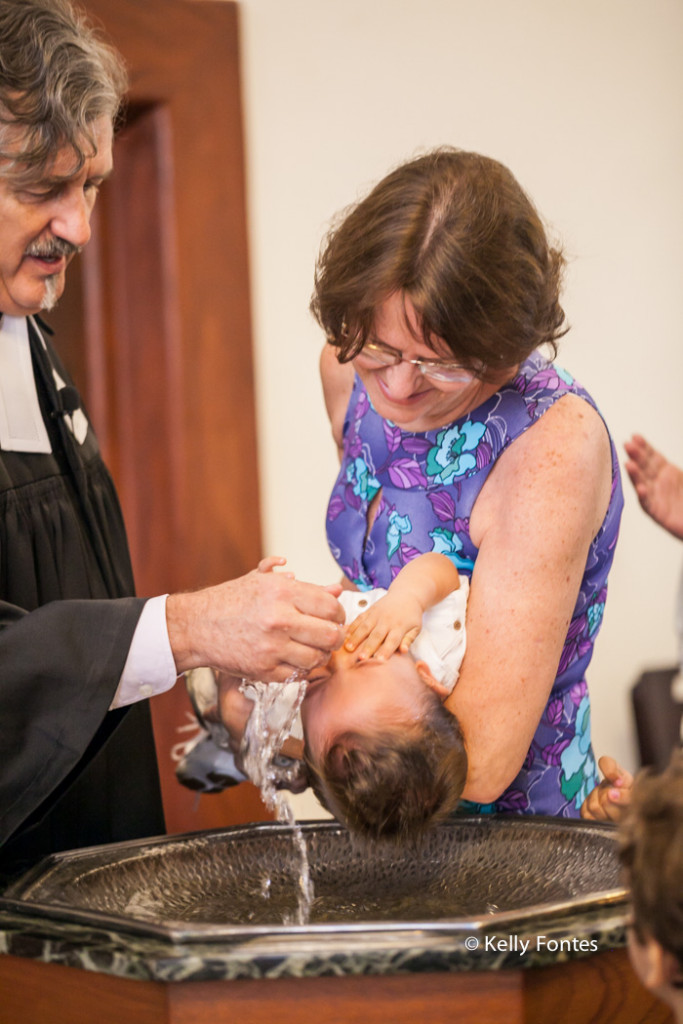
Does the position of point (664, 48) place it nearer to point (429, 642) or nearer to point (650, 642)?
point (650, 642)

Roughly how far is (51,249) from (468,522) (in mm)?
796

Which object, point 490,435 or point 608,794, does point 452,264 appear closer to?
point 490,435

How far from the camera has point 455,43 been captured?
3.18 m

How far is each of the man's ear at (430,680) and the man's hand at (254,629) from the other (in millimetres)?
123

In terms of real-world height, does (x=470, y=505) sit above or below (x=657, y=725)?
above

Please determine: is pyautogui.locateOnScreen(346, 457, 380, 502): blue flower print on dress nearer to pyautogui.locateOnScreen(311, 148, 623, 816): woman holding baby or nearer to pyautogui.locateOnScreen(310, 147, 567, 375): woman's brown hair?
pyautogui.locateOnScreen(311, 148, 623, 816): woman holding baby

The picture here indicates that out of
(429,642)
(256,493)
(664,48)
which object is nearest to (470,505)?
(429,642)

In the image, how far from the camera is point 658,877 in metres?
0.97

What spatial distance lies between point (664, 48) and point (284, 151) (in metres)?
1.22

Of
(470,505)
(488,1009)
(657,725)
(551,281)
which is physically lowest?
(657,725)

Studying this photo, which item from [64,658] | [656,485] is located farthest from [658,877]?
[656,485]

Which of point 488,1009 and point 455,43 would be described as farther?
point 455,43

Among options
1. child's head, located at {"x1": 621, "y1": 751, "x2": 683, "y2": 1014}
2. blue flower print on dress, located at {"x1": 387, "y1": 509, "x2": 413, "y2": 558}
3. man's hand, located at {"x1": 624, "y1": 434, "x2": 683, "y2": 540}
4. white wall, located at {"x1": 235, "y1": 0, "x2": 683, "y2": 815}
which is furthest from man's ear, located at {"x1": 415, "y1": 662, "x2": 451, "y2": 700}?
white wall, located at {"x1": 235, "y1": 0, "x2": 683, "y2": 815}

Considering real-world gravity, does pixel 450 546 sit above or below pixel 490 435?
below
